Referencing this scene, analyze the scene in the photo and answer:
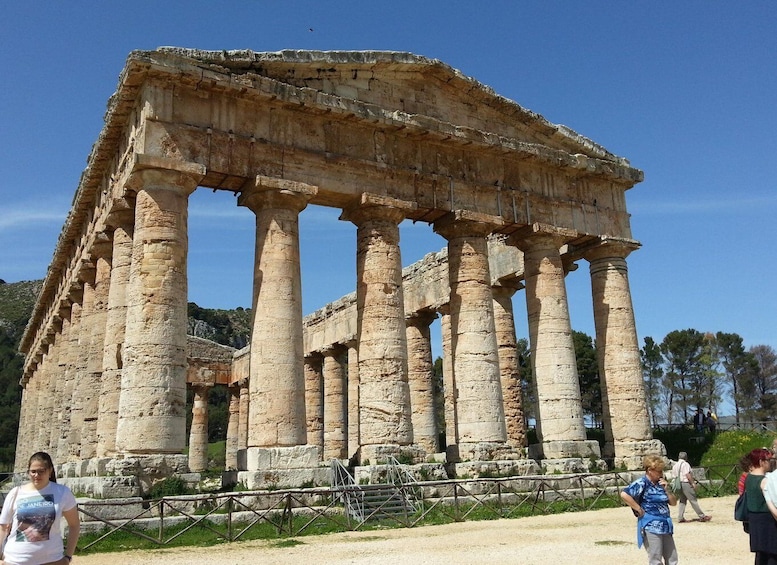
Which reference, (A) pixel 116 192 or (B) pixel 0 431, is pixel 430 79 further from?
(B) pixel 0 431

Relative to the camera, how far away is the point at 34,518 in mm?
5637

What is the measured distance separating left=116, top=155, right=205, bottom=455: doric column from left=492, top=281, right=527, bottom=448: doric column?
1273 centimetres

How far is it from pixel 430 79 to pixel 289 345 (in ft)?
32.7

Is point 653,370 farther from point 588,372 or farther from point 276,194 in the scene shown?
point 276,194

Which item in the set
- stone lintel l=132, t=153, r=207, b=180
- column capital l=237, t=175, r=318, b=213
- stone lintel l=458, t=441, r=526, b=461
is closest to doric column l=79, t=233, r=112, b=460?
stone lintel l=132, t=153, r=207, b=180

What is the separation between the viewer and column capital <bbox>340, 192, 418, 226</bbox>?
19031 mm

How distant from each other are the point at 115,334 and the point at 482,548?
38.6 ft

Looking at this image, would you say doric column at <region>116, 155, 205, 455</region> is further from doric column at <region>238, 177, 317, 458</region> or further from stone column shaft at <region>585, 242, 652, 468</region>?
stone column shaft at <region>585, 242, 652, 468</region>

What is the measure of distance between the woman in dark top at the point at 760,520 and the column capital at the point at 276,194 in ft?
44.1

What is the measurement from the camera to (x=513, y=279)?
87.5 ft

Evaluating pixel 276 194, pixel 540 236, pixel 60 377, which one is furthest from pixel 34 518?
pixel 60 377

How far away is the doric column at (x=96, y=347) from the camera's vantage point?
19.7m

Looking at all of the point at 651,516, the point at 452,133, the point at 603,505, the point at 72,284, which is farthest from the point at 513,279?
the point at 651,516

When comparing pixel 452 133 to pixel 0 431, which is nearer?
pixel 452 133
